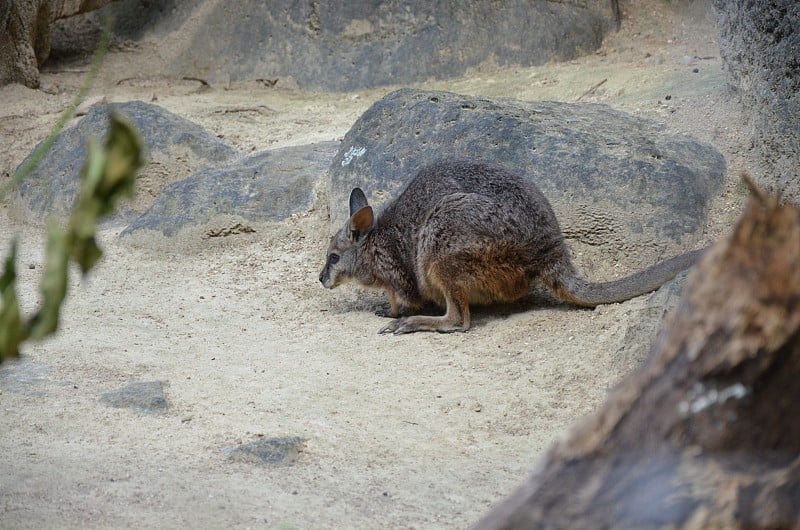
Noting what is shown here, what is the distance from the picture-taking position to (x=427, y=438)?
14.9 feet

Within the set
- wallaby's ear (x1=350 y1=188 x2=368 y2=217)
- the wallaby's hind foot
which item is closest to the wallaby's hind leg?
the wallaby's hind foot

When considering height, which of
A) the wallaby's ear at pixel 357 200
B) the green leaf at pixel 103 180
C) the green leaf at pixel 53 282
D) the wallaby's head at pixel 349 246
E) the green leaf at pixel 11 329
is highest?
the green leaf at pixel 103 180

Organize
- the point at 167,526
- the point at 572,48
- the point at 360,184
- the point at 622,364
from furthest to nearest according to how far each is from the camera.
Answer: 1. the point at 572,48
2. the point at 360,184
3. the point at 622,364
4. the point at 167,526

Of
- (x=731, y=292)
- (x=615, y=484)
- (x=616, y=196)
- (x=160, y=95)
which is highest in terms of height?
(x=731, y=292)

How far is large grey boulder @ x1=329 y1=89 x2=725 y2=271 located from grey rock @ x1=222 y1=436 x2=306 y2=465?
3047mm

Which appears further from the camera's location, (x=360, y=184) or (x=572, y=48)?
(x=572, y=48)

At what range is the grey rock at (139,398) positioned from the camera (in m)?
4.75

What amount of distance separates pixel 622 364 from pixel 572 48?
6374 mm

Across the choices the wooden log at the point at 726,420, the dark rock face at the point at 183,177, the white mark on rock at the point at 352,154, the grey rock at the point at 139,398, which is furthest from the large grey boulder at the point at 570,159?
the wooden log at the point at 726,420

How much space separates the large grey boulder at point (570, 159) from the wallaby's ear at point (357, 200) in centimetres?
48

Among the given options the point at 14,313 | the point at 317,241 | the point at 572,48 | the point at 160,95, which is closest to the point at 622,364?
the point at 317,241

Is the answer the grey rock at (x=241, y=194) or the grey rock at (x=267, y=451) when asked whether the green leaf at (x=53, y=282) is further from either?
the grey rock at (x=241, y=194)

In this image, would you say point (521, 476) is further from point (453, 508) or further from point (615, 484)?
point (615, 484)

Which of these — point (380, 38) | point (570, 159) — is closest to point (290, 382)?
point (570, 159)
